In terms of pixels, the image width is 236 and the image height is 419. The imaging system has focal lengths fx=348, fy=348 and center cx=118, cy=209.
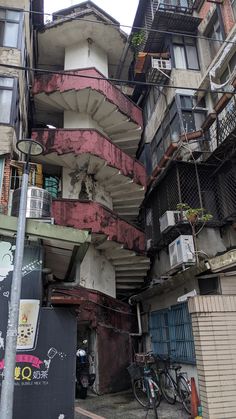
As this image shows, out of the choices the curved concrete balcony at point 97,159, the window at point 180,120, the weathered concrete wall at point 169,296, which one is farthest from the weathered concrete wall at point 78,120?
the weathered concrete wall at point 169,296

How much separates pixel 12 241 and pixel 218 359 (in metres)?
4.84

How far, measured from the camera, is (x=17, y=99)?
12.0 meters

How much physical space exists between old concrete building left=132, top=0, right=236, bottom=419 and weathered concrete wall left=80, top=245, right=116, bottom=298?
151cm

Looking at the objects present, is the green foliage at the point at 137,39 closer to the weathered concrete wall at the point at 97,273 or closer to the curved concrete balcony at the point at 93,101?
the curved concrete balcony at the point at 93,101

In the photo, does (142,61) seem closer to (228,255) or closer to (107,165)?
(107,165)

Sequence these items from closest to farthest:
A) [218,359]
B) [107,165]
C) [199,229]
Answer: [218,359]
[199,229]
[107,165]

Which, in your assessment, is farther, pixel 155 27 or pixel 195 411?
pixel 155 27

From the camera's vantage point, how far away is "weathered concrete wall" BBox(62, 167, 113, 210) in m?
15.3

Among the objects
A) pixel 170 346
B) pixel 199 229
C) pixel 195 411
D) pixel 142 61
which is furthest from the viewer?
pixel 142 61

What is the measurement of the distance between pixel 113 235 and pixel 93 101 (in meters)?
6.23

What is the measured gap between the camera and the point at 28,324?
19.9 feet

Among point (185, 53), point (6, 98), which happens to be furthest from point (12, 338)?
point (185, 53)

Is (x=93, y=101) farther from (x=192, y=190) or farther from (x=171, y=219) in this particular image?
(x=171, y=219)

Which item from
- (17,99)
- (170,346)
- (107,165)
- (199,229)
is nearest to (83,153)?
(107,165)
